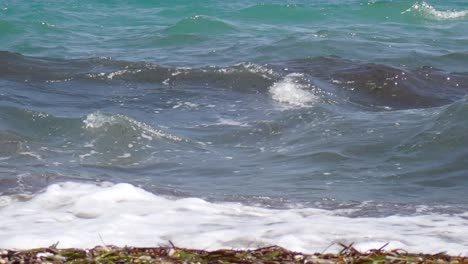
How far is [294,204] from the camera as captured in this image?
681 cm

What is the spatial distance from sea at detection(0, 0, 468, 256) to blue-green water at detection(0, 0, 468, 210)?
0.11 ft

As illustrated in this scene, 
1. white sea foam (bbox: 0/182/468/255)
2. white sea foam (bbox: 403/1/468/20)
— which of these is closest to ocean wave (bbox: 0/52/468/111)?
white sea foam (bbox: 0/182/468/255)

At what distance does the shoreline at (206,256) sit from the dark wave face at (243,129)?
2.15 m

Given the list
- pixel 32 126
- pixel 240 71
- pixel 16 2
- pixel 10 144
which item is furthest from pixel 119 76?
pixel 16 2

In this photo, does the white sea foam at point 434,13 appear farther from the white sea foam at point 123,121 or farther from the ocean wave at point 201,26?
the white sea foam at point 123,121

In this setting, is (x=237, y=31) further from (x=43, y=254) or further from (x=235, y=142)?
(x=43, y=254)

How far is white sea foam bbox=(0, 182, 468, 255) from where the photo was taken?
5219 millimetres

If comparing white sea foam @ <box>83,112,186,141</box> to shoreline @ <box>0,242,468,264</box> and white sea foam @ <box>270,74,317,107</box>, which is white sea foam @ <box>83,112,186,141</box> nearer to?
white sea foam @ <box>270,74,317,107</box>

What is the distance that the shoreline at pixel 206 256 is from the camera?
14.8ft

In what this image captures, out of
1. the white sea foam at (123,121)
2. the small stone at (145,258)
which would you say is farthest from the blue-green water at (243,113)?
the small stone at (145,258)

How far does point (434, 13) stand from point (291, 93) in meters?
12.6

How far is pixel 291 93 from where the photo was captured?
11.6 metres

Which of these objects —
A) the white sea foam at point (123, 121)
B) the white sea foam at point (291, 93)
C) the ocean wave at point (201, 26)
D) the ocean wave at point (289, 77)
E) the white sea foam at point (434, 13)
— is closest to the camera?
the white sea foam at point (123, 121)

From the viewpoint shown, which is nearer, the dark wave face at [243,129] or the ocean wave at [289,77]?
the dark wave face at [243,129]
